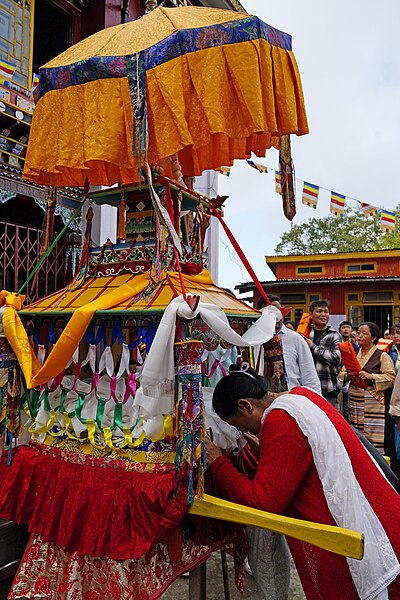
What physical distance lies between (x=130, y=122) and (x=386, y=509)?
7.99 ft

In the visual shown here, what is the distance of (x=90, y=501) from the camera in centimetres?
263

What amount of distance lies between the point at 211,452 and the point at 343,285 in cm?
1699

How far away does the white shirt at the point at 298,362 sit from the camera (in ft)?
14.6

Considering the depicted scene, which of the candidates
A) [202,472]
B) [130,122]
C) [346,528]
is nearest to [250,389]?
[202,472]

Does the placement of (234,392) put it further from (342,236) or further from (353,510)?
(342,236)

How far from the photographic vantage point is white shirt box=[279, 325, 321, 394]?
14.6ft

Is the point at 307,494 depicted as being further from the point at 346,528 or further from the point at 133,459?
the point at 133,459

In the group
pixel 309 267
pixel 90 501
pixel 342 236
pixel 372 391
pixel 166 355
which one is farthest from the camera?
pixel 342 236

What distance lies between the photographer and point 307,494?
225 cm

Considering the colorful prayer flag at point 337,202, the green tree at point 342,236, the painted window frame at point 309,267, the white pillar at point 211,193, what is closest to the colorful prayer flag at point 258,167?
the white pillar at point 211,193

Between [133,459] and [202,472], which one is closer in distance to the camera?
[202,472]

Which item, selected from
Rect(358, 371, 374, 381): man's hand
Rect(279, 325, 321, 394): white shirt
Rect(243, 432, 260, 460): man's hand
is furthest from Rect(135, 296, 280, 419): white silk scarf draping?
Rect(358, 371, 374, 381): man's hand

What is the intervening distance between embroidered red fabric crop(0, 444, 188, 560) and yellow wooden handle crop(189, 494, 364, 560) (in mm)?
255

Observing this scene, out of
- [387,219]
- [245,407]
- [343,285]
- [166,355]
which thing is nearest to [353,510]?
[245,407]
